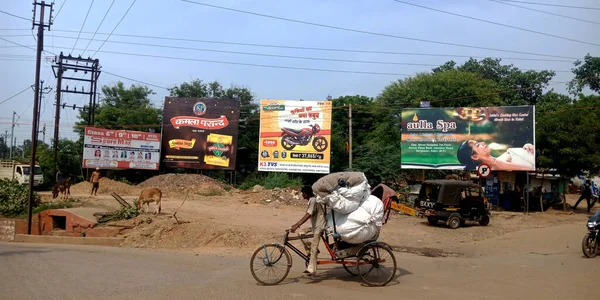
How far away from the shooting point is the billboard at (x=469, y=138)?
25812 mm

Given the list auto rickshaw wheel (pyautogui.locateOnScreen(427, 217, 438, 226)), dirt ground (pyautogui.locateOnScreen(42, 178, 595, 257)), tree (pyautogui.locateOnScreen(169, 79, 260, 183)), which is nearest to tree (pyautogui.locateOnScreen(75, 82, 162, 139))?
tree (pyautogui.locateOnScreen(169, 79, 260, 183))

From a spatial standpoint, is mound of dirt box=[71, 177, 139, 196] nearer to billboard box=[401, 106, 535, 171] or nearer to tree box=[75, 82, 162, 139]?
tree box=[75, 82, 162, 139]

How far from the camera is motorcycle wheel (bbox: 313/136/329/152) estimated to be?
33.3 metres

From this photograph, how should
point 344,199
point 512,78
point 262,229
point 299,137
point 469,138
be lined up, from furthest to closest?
point 512,78 → point 299,137 → point 469,138 → point 262,229 → point 344,199

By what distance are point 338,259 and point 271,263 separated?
111 centimetres

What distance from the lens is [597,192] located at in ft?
90.4

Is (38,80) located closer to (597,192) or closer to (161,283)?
(161,283)

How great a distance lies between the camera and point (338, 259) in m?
8.16

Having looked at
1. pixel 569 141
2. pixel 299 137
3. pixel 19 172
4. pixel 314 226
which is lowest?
pixel 19 172

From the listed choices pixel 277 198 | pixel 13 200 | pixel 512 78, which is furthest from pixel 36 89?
pixel 512 78

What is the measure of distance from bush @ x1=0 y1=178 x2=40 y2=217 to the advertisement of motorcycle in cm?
1524

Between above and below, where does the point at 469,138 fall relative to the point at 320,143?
above

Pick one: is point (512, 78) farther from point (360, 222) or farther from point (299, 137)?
point (360, 222)

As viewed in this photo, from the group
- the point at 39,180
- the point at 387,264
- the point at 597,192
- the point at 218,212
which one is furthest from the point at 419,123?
the point at 39,180
